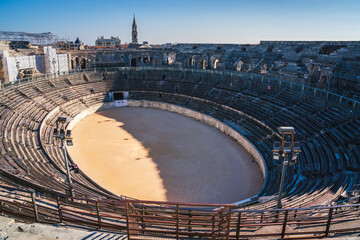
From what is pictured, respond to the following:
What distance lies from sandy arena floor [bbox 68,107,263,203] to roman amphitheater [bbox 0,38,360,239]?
0.12 meters

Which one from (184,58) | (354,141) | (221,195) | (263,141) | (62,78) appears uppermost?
(184,58)

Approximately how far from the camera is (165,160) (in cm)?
2166

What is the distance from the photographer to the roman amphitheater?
8.66m

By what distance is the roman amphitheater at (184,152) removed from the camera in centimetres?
866

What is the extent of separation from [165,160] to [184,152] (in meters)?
2.25

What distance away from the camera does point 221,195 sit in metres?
17.0

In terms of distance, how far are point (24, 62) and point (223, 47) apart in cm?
3166

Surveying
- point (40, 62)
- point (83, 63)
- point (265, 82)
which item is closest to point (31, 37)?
point (83, 63)

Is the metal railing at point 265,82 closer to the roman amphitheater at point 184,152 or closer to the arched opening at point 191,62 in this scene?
the roman amphitheater at point 184,152

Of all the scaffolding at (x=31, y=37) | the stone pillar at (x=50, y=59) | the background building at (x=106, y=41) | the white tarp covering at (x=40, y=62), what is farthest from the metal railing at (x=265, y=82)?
the background building at (x=106, y=41)

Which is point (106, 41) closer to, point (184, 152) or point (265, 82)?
point (265, 82)

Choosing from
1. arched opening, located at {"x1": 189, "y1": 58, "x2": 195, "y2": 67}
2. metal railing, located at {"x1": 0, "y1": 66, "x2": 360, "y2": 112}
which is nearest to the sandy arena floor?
metal railing, located at {"x1": 0, "y1": 66, "x2": 360, "y2": 112}

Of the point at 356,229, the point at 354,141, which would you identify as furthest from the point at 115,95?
the point at 356,229

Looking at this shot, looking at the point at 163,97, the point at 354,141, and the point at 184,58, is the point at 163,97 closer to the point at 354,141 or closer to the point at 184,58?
the point at 184,58
